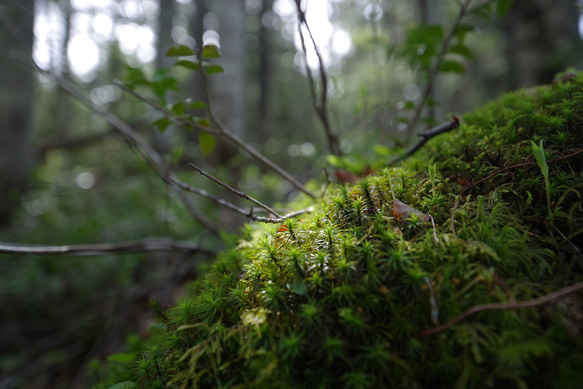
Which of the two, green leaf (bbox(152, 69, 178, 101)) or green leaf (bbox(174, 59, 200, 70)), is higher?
green leaf (bbox(152, 69, 178, 101))

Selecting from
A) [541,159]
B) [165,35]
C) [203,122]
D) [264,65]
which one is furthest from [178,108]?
[264,65]

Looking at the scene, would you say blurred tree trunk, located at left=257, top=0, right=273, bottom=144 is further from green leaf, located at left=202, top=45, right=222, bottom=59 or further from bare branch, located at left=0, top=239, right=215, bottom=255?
green leaf, located at left=202, top=45, right=222, bottom=59

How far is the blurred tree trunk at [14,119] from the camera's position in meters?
5.67

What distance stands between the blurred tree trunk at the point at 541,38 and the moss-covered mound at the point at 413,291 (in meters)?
2.85

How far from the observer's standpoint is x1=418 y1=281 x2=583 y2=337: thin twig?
84 centimetres

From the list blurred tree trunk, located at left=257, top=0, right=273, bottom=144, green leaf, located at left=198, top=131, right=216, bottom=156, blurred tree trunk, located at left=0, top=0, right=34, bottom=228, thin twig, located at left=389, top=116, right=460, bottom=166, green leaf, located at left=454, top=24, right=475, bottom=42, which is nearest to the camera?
thin twig, located at left=389, top=116, right=460, bottom=166

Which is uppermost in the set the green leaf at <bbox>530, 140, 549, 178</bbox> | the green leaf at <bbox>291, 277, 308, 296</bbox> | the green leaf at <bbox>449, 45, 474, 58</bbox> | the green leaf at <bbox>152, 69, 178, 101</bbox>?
the green leaf at <bbox>152, 69, 178, 101</bbox>

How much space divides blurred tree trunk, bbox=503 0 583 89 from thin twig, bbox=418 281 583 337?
11.9 ft

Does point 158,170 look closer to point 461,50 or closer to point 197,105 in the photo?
point 197,105

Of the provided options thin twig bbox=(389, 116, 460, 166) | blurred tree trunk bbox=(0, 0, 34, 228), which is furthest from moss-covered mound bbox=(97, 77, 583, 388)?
blurred tree trunk bbox=(0, 0, 34, 228)

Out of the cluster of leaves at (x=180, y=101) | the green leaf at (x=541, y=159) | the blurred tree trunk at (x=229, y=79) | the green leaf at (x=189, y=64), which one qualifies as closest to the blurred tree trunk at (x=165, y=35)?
the blurred tree trunk at (x=229, y=79)

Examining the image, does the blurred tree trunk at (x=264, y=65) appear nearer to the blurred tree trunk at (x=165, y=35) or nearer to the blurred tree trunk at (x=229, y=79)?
the blurred tree trunk at (x=165, y=35)

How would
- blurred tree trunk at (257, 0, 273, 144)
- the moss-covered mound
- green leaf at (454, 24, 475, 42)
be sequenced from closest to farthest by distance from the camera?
the moss-covered mound
green leaf at (454, 24, 475, 42)
blurred tree trunk at (257, 0, 273, 144)

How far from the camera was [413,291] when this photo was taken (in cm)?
96
